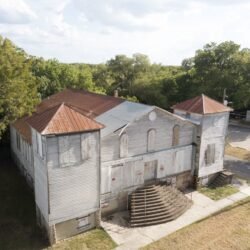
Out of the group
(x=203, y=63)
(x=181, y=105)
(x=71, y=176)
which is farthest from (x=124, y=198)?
(x=203, y=63)

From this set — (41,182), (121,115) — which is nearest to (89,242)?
(41,182)

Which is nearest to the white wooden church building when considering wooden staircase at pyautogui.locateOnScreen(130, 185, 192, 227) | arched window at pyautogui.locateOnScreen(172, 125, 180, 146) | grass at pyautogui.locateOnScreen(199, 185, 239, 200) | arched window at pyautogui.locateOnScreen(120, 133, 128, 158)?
arched window at pyautogui.locateOnScreen(120, 133, 128, 158)

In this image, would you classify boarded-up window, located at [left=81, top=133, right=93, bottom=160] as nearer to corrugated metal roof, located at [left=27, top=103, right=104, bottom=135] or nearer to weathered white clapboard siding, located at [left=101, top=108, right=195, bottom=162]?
corrugated metal roof, located at [left=27, top=103, right=104, bottom=135]

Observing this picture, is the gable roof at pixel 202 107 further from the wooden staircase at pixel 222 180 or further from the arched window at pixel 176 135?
the wooden staircase at pixel 222 180

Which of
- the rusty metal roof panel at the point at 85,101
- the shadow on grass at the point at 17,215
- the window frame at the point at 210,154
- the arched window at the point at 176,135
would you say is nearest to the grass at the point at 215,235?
the window frame at the point at 210,154

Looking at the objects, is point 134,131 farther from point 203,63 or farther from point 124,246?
point 203,63

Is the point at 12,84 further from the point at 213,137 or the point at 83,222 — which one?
the point at 213,137
